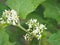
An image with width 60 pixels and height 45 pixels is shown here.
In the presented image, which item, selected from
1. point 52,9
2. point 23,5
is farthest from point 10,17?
point 52,9

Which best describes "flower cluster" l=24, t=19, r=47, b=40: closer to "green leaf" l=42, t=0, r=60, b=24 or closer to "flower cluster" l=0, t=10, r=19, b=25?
"flower cluster" l=0, t=10, r=19, b=25

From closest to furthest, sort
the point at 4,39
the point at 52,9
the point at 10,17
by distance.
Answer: the point at 10,17 < the point at 4,39 < the point at 52,9

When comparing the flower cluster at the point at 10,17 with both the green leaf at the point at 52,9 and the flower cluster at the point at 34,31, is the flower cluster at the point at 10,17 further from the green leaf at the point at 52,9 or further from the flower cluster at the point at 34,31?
the green leaf at the point at 52,9

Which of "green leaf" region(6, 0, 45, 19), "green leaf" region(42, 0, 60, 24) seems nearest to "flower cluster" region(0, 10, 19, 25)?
"green leaf" region(6, 0, 45, 19)

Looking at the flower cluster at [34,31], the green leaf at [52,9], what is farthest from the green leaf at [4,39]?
the green leaf at [52,9]

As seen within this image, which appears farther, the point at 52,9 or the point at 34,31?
the point at 52,9

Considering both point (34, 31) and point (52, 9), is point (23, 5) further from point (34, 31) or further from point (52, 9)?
point (52, 9)
